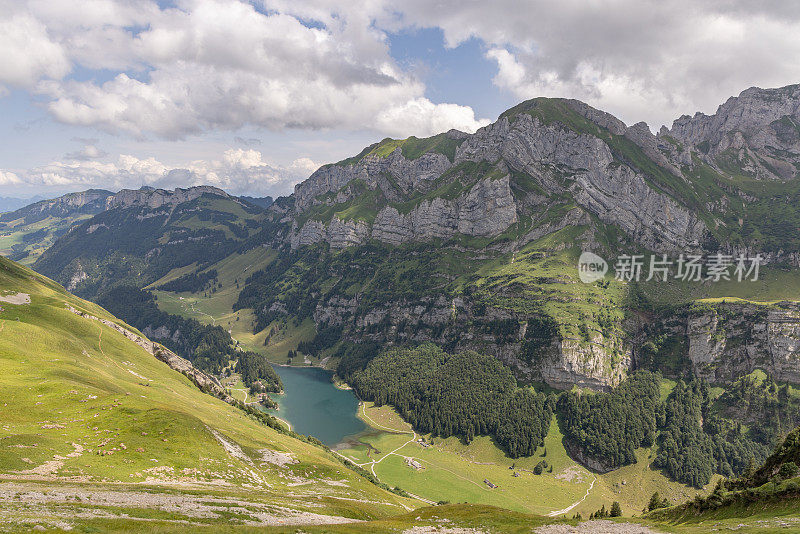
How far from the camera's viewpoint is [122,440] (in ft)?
213

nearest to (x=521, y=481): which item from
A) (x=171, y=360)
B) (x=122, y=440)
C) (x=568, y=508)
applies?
(x=568, y=508)

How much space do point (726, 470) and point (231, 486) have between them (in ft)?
731

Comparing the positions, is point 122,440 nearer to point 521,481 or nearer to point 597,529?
point 597,529

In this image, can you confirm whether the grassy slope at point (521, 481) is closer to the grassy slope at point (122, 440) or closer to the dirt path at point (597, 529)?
the grassy slope at point (122, 440)

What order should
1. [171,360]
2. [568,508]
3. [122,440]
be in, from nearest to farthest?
[122,440]
[568,508]
[171,360]

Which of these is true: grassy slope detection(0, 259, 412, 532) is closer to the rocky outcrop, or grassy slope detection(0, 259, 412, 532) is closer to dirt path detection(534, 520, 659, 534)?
dirt path detection(534, 520, 659, 534)

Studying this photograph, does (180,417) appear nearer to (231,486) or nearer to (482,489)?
(231,486)

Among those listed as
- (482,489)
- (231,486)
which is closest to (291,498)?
(231,486)

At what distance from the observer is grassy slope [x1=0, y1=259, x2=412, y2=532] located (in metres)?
53.4

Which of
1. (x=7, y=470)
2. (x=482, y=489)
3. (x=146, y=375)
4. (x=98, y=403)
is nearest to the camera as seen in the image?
(x=7, y=470)

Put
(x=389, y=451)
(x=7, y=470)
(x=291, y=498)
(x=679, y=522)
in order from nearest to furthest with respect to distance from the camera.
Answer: (x=7, y=470) < (x=679, y=522) < (x=291, y=498) < (x=389, y=451)

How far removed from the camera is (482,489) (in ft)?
546

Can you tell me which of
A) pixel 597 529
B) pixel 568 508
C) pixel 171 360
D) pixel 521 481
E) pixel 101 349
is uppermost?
pixel 597 529

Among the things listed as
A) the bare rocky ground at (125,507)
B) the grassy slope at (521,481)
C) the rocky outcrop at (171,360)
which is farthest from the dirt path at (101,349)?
the grassy slope at (521,481)
